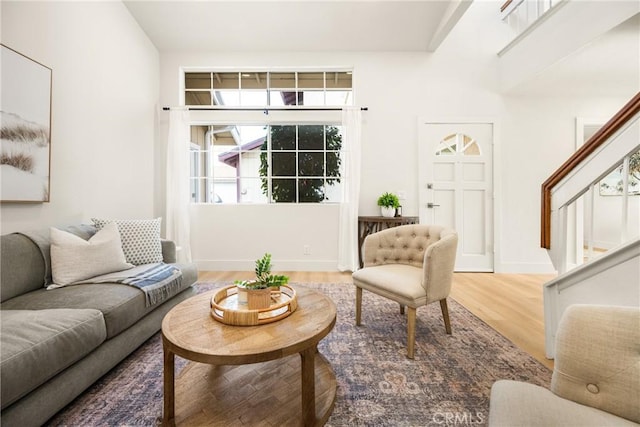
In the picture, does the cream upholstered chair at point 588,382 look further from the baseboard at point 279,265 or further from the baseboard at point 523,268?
the baseboard at point 523,268

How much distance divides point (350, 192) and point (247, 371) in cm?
270

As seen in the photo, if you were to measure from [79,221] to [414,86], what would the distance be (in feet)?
14.3

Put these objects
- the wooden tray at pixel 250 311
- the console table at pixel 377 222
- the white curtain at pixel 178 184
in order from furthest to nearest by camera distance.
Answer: the white curtain at pixel 178 184, the console table at pixel 377 222, the wooden tray at pixel 250 311

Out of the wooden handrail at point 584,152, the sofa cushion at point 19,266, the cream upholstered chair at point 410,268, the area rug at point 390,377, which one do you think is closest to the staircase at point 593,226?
the wooden handrail at point 584,152

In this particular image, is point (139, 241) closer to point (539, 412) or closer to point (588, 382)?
point (539, 412)

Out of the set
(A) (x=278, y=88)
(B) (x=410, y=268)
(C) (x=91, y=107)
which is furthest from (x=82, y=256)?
(A) (x=278, y=88)

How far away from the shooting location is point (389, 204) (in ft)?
11.9

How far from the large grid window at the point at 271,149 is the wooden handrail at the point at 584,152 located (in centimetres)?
247

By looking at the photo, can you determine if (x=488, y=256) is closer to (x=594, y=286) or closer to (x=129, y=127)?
(x=594, y=286)

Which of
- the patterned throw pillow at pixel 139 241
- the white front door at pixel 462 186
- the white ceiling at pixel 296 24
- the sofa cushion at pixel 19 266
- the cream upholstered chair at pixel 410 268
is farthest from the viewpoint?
the white front door at pixel 462 186

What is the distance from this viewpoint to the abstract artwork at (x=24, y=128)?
1.86 m

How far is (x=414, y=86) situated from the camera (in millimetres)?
3822

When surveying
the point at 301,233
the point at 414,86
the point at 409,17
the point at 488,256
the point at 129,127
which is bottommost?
the point at 488,256

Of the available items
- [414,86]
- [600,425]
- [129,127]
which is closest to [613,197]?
[414,86]
